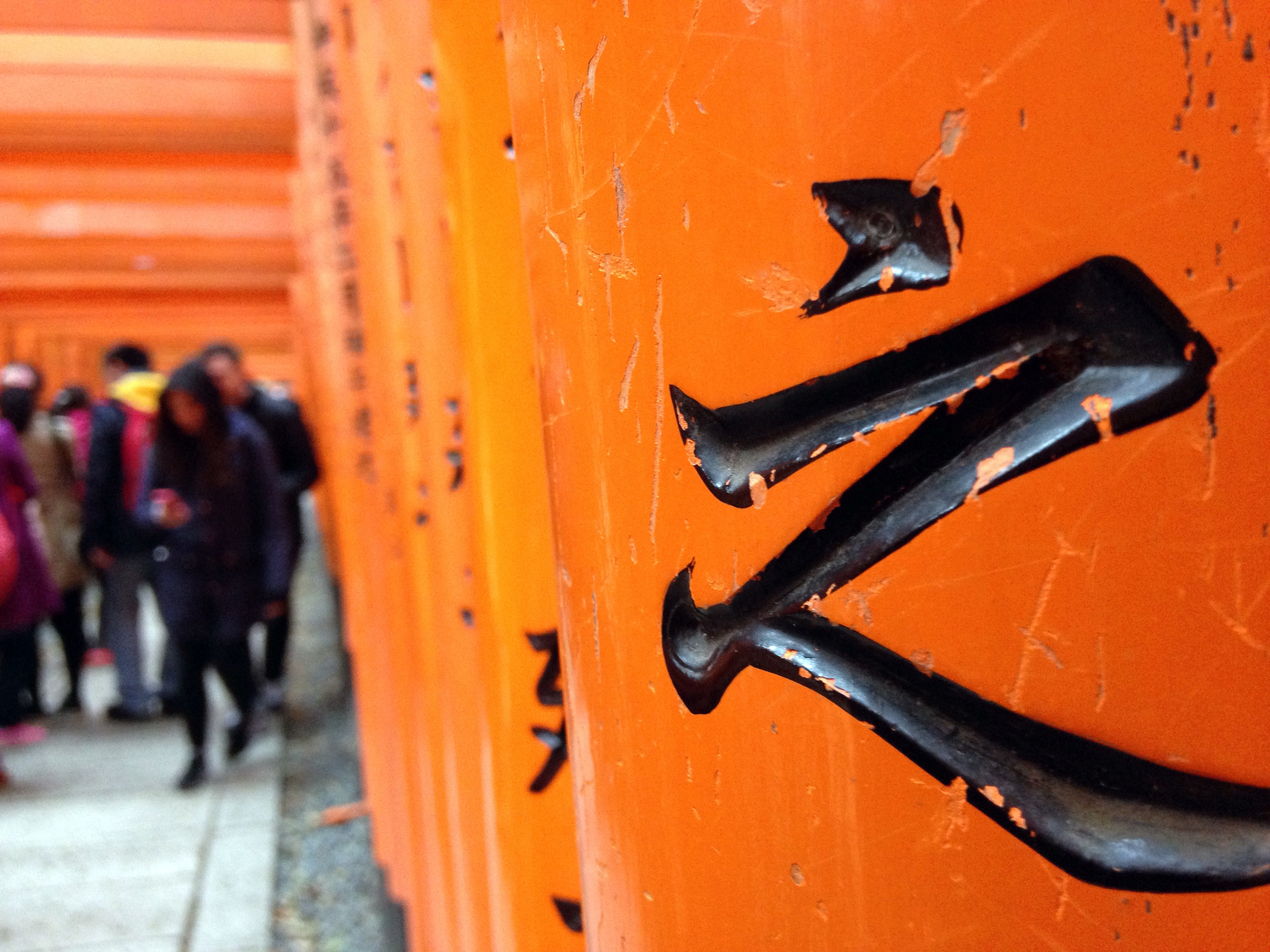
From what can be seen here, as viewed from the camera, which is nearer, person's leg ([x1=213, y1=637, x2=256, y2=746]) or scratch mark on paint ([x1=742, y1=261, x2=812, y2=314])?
scratch mark on paint ([x1=742, y1=261, x2=812, y2=314])

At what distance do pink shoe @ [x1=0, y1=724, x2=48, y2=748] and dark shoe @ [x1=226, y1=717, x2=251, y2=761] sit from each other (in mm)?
773

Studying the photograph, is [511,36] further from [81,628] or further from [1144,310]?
[81,628]

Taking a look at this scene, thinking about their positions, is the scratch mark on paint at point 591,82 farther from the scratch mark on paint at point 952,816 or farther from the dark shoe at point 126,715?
the dark shoe at point 126,715

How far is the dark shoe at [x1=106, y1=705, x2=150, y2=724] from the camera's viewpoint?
371 centimetres

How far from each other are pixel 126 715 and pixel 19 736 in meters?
0.35

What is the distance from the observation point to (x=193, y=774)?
3.10 metres

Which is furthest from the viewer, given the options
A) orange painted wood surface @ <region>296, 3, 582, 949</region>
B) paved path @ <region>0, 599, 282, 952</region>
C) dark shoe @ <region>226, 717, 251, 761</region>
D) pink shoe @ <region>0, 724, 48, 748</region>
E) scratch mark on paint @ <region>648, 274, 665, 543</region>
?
pink shoe @ <region>0, 724, 48, 748</region>

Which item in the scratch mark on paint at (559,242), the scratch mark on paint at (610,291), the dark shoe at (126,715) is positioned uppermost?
the scratch mark on paint at (559,242)

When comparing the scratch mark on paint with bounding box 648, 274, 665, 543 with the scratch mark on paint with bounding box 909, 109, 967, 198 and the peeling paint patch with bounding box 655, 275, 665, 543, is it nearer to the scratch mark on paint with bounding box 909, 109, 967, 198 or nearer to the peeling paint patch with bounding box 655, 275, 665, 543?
the peeling paint patch with bounding box 655, 275, 665, 543

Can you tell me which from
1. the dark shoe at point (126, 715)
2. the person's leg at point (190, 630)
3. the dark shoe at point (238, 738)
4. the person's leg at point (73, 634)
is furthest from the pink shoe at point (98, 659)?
the person's leg at point (190, 630)

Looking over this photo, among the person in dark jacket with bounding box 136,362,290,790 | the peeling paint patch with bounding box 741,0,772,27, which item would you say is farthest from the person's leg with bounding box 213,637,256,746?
the peeling paint patch with bounding box 741,0,772,27

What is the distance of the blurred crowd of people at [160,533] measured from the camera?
2.78 m

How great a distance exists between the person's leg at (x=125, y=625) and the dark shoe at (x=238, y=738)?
612 millimetres

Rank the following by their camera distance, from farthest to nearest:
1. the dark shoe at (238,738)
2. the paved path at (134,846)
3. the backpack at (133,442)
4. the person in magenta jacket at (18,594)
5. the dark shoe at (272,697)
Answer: the dark shoe at (272,697)
the dark shoe at (238,738)
the backpack at (133,442)
the person in magenta jacket at (18,594)
the paved path at (134,846)
